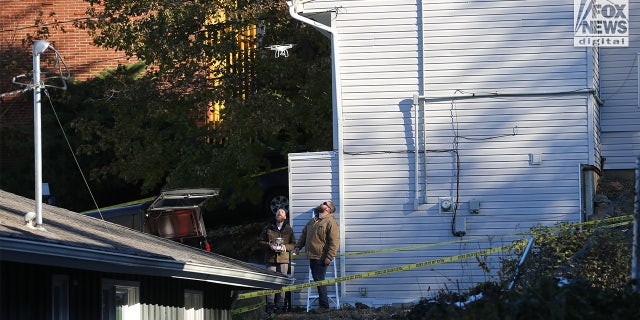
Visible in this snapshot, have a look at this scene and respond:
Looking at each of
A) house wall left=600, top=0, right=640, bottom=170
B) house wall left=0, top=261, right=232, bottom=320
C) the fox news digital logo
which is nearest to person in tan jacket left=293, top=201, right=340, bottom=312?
house wall left=0, top=261, right=232, bottom=320

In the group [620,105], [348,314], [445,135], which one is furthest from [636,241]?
[620,105]

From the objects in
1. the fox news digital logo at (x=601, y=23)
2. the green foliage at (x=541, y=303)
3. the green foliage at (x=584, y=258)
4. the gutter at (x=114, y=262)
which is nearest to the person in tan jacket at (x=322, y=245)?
the gutter at (x=114, y=262)

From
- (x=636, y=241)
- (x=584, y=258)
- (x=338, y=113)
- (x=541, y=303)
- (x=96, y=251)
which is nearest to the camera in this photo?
(x=541, y=303)

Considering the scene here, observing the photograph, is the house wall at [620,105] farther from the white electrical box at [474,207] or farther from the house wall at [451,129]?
the white electrical box at [474,207]

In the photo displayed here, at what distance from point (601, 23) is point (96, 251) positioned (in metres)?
13.2

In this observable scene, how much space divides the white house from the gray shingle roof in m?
3.54

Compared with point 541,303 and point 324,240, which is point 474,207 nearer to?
point 324,240

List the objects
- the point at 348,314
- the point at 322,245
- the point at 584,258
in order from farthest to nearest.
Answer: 1. the point at 322,245
2. the point at 348,314
3. the point at 584,258

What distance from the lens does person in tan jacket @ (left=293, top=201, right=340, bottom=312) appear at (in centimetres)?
1941

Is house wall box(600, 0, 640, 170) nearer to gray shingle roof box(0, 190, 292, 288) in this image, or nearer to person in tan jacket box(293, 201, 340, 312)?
person in tan jacket box(293, 201, 340, 312)

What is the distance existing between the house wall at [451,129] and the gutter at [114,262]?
4.67 m

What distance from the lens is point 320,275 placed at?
19.5 m

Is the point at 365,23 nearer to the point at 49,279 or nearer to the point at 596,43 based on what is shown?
the point at 596,43

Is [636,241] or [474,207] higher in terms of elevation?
[636,241]
